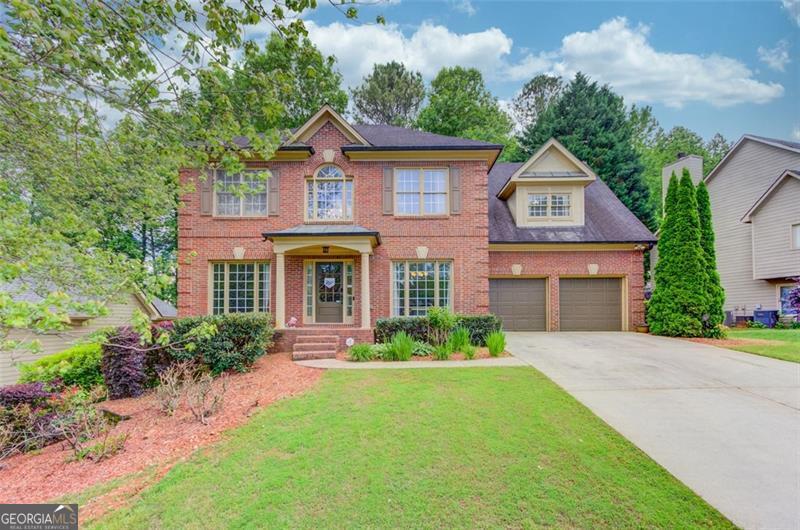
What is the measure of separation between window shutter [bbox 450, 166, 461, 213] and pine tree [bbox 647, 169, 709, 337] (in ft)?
23.9

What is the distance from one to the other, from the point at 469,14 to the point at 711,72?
8.98 metres

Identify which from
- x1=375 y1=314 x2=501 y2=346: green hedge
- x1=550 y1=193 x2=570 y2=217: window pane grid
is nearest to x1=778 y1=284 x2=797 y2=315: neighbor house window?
x1=550 y1=193 x2=570 y2=217: window pane grid

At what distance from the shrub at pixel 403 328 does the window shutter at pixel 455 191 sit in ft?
12.9

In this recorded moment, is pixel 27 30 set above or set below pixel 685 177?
below

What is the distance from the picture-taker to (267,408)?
17.9ft

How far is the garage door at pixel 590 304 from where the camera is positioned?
1298cm

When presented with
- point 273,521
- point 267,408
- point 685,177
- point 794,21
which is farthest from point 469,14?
point 273,521

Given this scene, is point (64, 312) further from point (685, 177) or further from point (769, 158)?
point (769, 158)

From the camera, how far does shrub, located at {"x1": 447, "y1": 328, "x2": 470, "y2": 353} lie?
8953 mm

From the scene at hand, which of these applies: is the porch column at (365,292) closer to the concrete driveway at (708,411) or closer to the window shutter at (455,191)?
the window shutter at (455,191)

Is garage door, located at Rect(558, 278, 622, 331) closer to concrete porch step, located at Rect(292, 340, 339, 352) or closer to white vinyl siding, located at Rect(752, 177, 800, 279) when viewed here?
white vinyl siding, located at Rect(752, 177, 800, 279)

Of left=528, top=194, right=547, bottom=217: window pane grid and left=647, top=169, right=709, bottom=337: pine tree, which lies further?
left=528, top=194, right=547, bottom=217: window pane grid

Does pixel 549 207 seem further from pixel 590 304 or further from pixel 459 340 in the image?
pixel 459 340

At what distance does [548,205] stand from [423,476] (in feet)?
40.6
